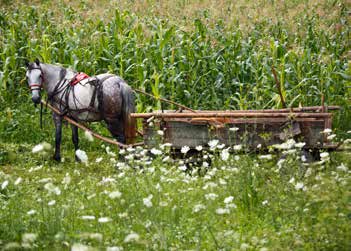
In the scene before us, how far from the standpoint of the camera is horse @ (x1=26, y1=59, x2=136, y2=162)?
10.9 meters

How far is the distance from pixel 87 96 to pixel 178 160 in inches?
110

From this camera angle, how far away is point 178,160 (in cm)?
894

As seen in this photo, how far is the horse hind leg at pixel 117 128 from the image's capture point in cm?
1113

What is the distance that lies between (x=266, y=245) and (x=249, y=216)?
119 centimetres

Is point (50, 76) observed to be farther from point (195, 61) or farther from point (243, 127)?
point (243, 127)

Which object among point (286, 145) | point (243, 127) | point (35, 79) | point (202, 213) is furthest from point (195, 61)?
point (202, 213)

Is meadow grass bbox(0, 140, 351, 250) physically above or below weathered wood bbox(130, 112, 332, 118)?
below

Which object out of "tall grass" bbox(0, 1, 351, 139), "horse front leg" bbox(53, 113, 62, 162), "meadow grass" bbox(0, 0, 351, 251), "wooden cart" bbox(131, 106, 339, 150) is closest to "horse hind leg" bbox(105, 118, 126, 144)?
"meadow grass" bbox(0, 0, 351, 251)

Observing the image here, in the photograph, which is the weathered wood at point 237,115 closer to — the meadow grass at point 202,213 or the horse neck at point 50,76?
the meadow grass at point 202,213

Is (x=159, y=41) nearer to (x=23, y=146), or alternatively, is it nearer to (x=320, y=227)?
(x=23, y=146)

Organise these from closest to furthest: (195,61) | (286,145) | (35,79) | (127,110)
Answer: (286,145) < (127,110) < (35,79) < (195,61)

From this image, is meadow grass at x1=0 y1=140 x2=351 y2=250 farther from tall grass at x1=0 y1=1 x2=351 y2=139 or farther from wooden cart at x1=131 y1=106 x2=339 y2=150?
tall grass at x1=0 y1=1 x2=351 y2=139

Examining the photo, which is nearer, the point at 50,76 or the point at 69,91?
the point at 69,91

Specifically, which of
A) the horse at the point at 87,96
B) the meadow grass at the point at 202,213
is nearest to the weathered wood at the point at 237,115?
the meadow grass at the point at 202,213
